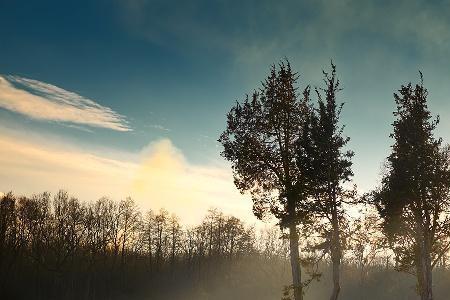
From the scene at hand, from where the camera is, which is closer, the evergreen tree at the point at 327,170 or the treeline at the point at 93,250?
the evergreen tree at the point at 327,170

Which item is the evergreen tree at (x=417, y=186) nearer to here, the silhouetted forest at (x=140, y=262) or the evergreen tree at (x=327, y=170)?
the evergreen tree at (x=327, y=170)

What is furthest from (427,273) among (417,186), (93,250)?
(93,250)

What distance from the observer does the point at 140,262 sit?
7694 centimetres

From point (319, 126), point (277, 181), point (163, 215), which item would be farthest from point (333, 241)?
point (163, 215)

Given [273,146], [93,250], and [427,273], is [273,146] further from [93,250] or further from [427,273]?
[93,250]

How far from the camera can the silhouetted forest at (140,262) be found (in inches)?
2479

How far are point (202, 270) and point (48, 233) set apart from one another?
99.3ft

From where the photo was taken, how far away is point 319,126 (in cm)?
2250

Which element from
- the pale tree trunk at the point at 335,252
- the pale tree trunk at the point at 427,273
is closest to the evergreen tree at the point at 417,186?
the pale tree trunk at the point at 427,273

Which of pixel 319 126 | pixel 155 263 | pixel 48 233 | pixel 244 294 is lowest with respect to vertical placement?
pixel 244 294

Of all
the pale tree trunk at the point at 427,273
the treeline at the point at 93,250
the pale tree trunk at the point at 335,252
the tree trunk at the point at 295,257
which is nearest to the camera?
the tree trunk at the point at 295,257

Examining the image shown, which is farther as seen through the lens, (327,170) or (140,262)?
(140,262)

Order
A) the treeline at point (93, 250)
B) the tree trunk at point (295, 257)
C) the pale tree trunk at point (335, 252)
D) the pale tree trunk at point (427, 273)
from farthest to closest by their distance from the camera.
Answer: the treeline at point (93, 250) → the pale tree trunk at point (427, 273) → the pale tree trunk at point (335, 252) → the tree trunk at point (295, 257)

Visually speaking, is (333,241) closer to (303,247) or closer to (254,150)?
(303,247)
